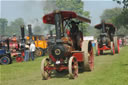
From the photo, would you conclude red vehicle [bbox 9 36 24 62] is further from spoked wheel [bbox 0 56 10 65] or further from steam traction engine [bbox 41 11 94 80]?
steam traction engine [bbox 41 11 94 80]

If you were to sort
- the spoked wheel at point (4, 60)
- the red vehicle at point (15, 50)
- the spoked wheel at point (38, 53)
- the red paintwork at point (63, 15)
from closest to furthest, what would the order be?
the red paintwork at point (63, 15), the spoked wheel at point (4, 60), the red vehicle at point (15, 50), the spoked wheel at point (38, 53)

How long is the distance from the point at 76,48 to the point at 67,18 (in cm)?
141

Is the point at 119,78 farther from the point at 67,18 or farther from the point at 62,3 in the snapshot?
the point at 62,3

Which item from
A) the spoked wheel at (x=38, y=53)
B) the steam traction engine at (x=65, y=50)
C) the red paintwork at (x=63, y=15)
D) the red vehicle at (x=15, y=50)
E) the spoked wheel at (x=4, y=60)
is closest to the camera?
the steam traction engine at (x=65, y=50)

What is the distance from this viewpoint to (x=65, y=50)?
25.1 feet

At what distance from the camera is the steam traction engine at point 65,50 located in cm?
763

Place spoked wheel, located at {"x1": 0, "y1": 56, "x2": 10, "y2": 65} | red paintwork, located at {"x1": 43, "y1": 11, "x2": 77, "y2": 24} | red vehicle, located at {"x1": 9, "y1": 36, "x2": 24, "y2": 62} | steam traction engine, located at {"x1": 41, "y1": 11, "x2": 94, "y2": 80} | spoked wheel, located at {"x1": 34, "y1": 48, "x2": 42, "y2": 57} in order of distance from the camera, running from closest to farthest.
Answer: steam traction engine, located at {"x1": 41, "y1": 11, "x2": 94, "y2": 80} < red paintwork, located at {"x1": 43, "y1": 11, "x2": 77, "y2": 24} < spoked wheel, located at {"x1": 0, "y1": 56, "x2": 10, "y2": 65} < red vehicle, located at {"x1": 9, "y1": 36, "x2": 24, "y2": 62} < spoked wheel, located at {"x1": 34, "y1": 48, "x2": 42, "y2": 57}

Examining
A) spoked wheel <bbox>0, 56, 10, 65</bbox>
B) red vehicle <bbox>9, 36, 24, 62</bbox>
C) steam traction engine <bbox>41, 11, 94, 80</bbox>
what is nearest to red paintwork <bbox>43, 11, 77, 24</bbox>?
steam traction engine <bbox>41, 11, 94, 80</bbox>

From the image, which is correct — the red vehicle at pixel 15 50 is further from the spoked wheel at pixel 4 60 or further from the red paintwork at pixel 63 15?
the red paintwork at pixel 63 15

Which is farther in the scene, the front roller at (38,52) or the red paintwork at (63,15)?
the front roller at (38,52)

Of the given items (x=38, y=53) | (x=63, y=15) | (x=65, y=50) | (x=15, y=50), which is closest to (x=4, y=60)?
(x=15, y=50)

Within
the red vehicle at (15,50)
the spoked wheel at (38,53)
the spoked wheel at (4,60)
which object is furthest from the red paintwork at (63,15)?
the spoked wheel at (38,53)

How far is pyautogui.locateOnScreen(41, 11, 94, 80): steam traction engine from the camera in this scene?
763 centimetres

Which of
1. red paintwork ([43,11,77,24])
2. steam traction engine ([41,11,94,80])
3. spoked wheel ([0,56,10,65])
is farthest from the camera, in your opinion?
spoked wheel ([0,56,10,65])
